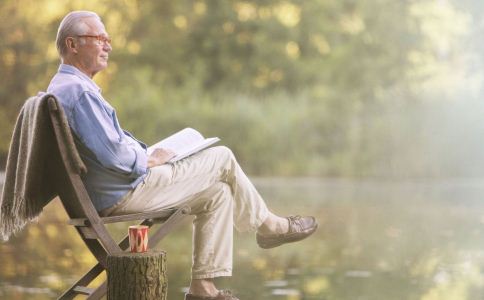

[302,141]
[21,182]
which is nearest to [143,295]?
[21,182]

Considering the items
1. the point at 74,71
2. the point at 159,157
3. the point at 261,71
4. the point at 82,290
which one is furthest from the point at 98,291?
the point at 261,71

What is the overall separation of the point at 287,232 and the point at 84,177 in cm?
84

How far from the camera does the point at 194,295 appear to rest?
345 centimetres

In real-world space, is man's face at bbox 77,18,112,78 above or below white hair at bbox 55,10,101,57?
below

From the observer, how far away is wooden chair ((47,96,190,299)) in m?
2.99

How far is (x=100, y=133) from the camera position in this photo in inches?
122

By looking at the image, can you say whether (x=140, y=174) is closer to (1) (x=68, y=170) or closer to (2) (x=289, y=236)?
(1) (x=68, y=170)

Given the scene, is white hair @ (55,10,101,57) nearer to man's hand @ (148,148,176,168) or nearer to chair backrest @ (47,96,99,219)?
chair backrest @ (47,96,99,219)

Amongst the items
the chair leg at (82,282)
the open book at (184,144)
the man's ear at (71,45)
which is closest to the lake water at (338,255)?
the chair leg at (82,282)

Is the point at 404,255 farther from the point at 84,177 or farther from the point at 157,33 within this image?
the point at 157,33

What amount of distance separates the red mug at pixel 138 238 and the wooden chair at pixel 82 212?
0.22ft

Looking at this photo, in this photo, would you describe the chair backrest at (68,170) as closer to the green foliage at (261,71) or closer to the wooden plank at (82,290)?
the wooden plank at (82,290)

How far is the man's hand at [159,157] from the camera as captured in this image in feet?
10.9

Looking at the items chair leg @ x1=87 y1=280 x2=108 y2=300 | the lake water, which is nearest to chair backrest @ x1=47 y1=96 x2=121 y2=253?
chair leg @ x1=87 y1=280 x2=108 y2=300
